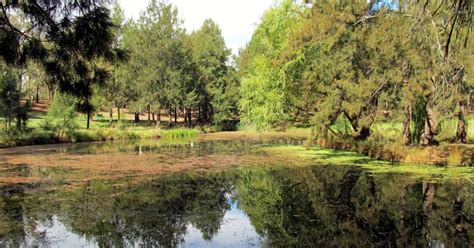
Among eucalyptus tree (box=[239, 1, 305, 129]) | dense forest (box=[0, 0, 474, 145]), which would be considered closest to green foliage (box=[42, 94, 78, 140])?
dense forest (box=[0, 0, 474, 145])

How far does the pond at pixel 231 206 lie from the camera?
9633 mm

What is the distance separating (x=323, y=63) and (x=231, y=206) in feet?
42.9

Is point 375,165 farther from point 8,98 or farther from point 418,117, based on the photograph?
point 8,98

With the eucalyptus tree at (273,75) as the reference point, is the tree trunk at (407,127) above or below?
below

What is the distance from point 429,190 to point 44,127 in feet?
96.5

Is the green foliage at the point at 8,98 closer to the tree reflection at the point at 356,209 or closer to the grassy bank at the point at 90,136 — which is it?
the grassy bank at the point at 90,136

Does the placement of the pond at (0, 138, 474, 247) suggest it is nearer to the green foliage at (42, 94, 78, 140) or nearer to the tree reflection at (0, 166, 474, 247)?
the tree reflection at (0, 166, 474, 247)

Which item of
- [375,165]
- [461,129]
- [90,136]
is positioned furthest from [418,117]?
[90,136]

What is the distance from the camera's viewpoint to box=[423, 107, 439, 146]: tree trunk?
2075 cm

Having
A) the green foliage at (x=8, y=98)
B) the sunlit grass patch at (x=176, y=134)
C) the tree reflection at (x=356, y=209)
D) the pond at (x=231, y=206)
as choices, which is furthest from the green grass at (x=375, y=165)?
the green foliage at (x=8, y=98)

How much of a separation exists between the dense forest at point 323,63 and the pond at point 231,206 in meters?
3.02

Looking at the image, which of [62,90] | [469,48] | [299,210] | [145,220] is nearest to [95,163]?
[145,220]

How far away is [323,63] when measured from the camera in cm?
2370

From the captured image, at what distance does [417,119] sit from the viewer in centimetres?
2150
